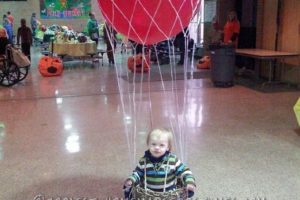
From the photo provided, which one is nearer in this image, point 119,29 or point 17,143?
point 119,29

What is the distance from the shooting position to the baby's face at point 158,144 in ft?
7.13

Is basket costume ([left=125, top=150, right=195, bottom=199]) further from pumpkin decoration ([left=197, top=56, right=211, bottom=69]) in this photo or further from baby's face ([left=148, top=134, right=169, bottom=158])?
pumpkin decoration ([left=197, top=56, right=211, bottom=69])

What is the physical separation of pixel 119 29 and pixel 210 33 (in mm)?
10063

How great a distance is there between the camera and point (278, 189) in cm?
304

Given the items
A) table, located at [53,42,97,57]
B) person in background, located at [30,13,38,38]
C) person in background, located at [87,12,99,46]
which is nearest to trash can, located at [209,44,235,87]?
table, located at [53,42,97,57]

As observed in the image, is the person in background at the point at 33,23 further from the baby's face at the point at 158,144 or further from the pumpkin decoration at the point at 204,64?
the baby's face at the point at 158,144

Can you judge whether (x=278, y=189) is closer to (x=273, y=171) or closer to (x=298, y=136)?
(x=273, y=171)

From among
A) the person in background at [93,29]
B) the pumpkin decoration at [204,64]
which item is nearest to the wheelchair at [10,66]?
the pumpkin decoration at [204,64]

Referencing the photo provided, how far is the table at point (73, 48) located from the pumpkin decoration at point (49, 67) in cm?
140

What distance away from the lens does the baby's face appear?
2.17 meters

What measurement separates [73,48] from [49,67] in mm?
1682

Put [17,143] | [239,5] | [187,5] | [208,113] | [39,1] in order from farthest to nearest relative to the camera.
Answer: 1. [39,1]
2. [239,5]
3. [208,113]
4. [17,143]
5. [187,5]

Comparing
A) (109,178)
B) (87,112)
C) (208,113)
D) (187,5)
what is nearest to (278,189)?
(109,178)

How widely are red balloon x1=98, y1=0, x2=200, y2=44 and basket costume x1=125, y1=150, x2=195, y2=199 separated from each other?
0.67 m
